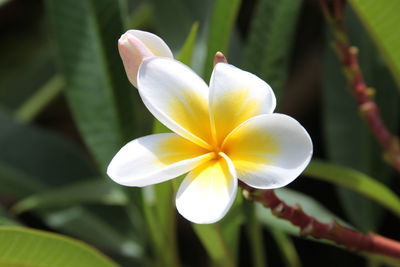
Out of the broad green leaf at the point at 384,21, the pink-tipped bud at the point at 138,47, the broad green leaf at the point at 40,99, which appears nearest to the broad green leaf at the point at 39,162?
the broad green leaf at the point at 40,99

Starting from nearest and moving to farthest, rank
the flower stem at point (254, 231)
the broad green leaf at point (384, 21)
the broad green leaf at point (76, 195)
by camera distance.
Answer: the broad green leaf at point (384, 21)
the flower stem at point (254, 231)
the broad green leaf at point (76, 195)

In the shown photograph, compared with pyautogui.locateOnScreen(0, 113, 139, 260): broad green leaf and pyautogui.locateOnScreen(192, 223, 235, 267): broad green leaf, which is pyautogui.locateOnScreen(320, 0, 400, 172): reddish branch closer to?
pyautogui.locateOnScreen(192, 223, 235, 267): broad green leaf

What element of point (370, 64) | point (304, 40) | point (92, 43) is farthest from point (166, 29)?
point (304, 40)

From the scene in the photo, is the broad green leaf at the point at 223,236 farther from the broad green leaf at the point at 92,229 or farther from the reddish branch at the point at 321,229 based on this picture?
the broad green leaf at the point at 92,229

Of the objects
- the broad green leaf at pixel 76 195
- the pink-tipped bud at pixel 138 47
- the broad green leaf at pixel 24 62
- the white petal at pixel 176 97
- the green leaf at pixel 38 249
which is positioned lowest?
the broad green leaf at pixel 24 62

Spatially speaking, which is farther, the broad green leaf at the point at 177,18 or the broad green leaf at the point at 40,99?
the broad green leaf at the point at 40,99

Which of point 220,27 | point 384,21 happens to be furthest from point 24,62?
point 384,21

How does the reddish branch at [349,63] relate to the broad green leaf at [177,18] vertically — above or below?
above
